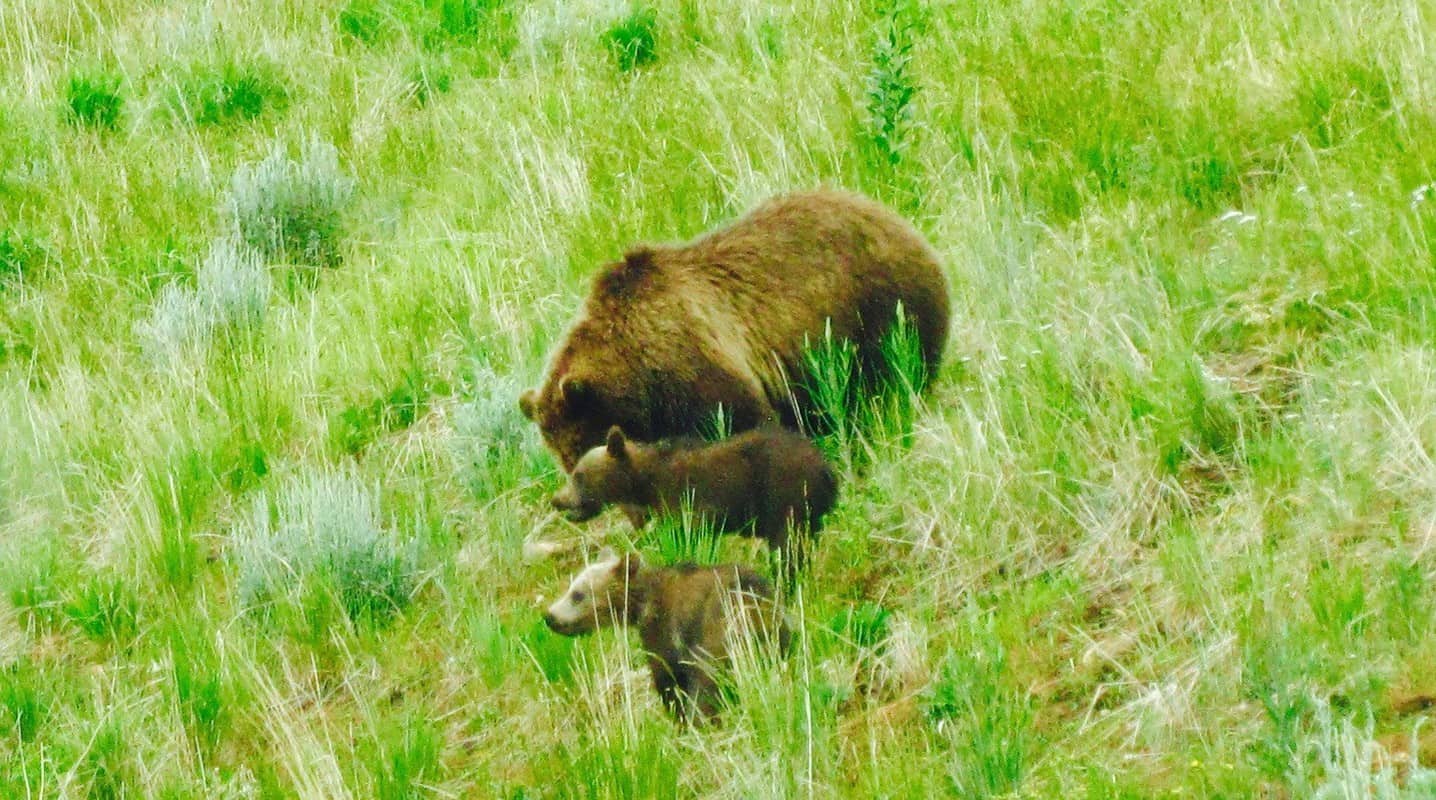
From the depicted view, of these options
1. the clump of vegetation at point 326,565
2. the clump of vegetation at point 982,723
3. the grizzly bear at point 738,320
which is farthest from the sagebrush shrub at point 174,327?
the clump of vegetation at point 982,723

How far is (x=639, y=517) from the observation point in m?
6.68

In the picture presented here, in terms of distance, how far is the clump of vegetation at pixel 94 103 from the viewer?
12.9 m

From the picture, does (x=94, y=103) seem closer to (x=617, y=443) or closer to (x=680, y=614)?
(x=617, y=443)

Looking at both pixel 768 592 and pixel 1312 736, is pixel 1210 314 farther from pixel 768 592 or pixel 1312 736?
pixel 1312 736

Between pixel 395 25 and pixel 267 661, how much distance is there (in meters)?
7.97

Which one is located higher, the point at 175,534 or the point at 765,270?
the point at 765,270

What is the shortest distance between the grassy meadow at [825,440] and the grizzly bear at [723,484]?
18cm

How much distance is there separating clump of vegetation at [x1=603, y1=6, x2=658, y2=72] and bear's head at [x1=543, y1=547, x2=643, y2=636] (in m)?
6.33

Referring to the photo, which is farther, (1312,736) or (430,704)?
(430,704)

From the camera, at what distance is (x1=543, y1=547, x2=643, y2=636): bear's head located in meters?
5.75

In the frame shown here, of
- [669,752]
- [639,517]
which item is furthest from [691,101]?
[669,752]

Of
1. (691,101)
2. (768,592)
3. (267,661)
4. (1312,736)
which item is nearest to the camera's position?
(1312,736)

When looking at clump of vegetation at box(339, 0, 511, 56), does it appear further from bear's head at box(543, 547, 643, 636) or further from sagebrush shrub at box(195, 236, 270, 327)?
bear's head at box(543, 547, 643, 636)

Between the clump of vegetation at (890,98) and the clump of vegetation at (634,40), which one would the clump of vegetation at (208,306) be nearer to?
the clump of vegetation at (634,40)
